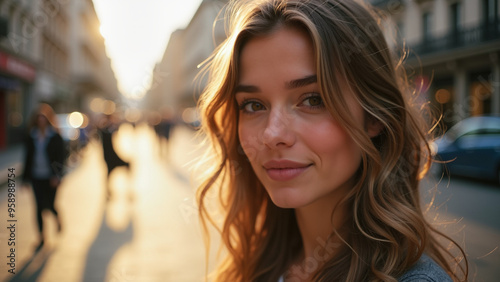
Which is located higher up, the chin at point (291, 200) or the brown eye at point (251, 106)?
the brown eye at point (251, 106)

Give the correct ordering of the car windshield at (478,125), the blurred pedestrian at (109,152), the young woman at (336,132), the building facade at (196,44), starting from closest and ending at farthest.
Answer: the young woman at (336,132), the building facade at (196,44), the car windshield at (478,125), the blurred pedestrian at (109,152)

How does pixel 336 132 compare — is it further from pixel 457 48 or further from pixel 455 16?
pixel 457 48

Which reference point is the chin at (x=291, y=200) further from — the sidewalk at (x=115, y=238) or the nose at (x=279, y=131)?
the sidewalk at (x=115, y=238)

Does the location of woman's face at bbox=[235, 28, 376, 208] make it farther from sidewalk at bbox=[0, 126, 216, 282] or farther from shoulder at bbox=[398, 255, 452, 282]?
sidewalk at bbox=[0, 126, 216, 282]

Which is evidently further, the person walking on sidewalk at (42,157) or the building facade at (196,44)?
the person walking on sidewalk at (42,157)

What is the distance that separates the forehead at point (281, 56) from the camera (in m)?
1.14

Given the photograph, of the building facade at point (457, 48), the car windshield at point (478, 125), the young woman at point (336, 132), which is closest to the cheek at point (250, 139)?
the young woman at point (336, 132)

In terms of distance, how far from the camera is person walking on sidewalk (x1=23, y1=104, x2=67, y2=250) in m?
4.96

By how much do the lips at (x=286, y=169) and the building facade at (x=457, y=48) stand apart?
67 centimetres

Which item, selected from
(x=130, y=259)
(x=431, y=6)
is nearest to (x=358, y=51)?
(x=431, y=6)

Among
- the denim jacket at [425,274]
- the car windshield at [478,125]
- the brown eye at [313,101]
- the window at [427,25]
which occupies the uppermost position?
the window at [427,25]

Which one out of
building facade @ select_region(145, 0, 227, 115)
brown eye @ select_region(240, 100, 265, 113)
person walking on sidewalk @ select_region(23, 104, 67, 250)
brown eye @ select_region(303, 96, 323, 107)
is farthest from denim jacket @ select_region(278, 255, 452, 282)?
person walking on sidewalk @ select_region(23, 104, 67, 250)

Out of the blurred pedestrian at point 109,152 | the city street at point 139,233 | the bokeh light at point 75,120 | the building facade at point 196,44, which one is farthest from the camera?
the bokeh light at point 75,120

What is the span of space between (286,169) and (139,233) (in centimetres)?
529
